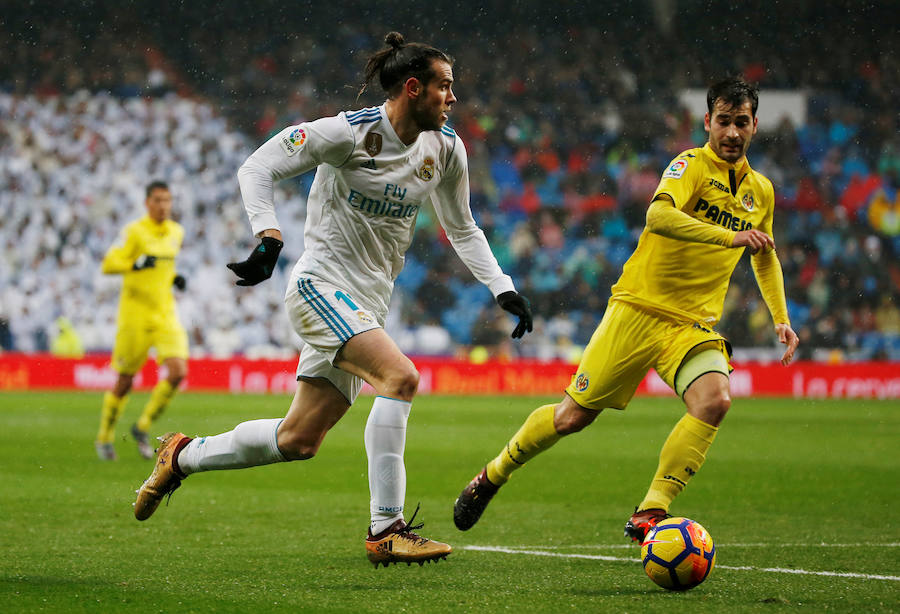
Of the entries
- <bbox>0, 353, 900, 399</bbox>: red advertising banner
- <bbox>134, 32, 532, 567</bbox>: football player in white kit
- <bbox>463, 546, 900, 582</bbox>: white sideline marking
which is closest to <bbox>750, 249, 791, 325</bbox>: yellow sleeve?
<bbox>463, 546, 900, 582</bbox>: white sideline marking

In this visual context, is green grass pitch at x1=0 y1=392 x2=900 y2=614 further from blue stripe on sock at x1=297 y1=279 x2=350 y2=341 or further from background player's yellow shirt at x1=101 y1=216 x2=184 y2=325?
background player's yellow shirt at x1=101 y1=216 x2=184 y2=325

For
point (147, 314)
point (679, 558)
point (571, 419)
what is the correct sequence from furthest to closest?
point (147, 314) → point (571, 419) → point (679, 558)

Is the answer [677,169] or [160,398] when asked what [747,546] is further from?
[160,398]

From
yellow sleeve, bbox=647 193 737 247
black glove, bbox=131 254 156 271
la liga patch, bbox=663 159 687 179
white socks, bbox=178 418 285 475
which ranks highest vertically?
la liga patch, bbox=663 159 687 179

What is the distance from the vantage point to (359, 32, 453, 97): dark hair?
5371 millimetres

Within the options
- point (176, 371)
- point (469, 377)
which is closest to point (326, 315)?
point (176, 371)

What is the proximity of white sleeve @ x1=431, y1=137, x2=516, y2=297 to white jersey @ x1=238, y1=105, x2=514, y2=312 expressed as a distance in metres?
0.10

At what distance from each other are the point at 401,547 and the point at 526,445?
1352 millimetres

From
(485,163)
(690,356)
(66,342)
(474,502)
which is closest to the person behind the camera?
(690,356)

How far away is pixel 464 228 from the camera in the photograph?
229 inches

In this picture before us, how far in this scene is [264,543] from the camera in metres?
6.39

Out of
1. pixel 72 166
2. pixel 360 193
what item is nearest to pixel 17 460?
pixel 360 193

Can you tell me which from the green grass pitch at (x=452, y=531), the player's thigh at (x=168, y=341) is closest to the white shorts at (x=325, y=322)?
the green grass pitch at (x=452, y=531)

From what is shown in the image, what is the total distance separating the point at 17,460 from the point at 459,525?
6188 mm
